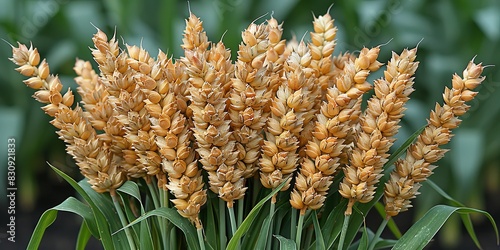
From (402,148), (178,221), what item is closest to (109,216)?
(178,221)

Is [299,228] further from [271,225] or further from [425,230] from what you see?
[425,230]

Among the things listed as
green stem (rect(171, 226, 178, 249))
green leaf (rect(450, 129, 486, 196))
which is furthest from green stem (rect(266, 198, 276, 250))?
green leaf (rect(450, 129, 486, 196))

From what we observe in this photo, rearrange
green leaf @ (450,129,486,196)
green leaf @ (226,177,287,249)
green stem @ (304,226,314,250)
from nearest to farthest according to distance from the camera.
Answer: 1. green leaf @ (226,177,287,249)
2. green stem @ (304,226,314,250)
3. green leaf @ (450,129,486,196)

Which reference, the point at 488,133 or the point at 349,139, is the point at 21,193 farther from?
the point at 349,139

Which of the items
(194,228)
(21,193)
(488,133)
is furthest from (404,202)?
(21,193)

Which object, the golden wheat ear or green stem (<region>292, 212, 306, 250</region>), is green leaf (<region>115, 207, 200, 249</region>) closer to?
green stem (<region>292, 212, 306, 250</region>)

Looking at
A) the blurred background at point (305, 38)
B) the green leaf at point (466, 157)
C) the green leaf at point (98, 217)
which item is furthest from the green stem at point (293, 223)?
the green leaf at point (466, 157)
